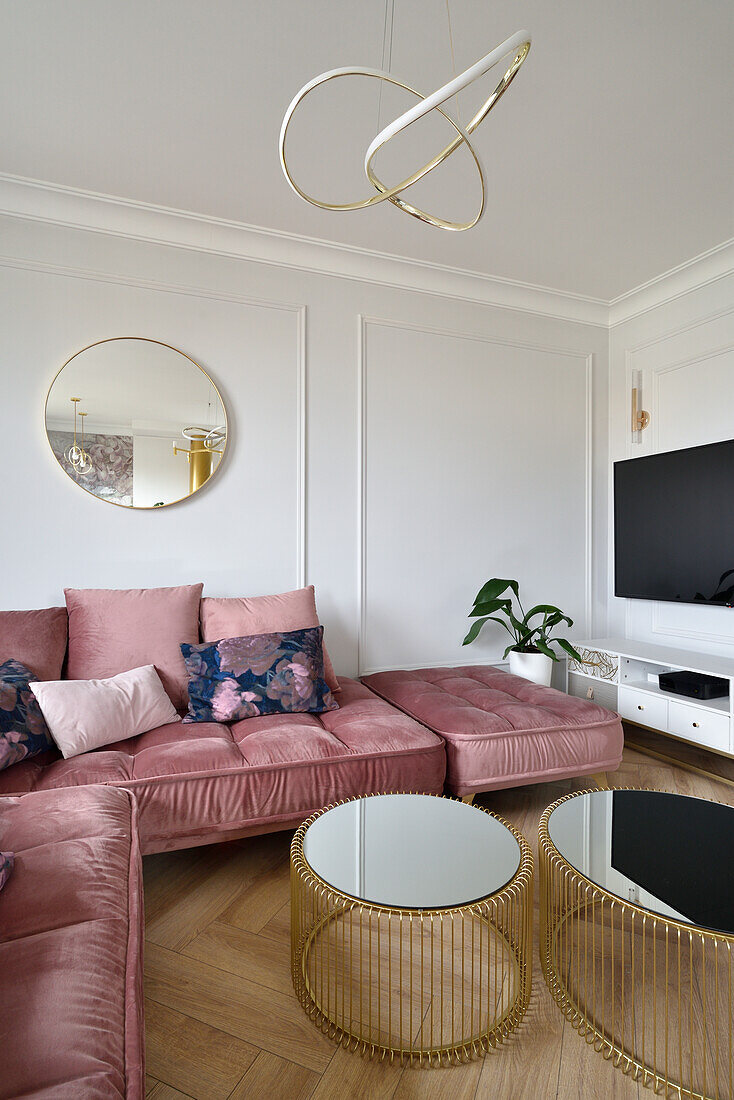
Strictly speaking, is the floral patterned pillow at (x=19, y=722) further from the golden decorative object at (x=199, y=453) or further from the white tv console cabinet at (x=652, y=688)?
the white tv console cabinet at (x=652, y=688)

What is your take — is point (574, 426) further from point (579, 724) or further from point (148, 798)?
point (148, 798)

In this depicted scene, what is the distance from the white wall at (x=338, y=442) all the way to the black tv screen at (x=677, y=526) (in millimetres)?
211

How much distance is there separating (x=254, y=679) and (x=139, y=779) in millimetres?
616

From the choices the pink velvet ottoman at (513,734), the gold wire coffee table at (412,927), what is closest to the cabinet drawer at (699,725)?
the pink velvet ottoman at (513,734)

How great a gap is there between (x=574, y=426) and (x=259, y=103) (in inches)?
98.0

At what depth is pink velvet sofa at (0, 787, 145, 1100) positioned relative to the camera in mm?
799

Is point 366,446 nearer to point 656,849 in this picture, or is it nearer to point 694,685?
point 694,685

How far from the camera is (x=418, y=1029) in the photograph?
1.38 meters

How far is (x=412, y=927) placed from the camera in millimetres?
1464

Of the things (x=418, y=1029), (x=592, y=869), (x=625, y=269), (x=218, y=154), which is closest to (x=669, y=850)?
(x=592, y=869)

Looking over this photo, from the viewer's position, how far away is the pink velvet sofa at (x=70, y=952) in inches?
31.5

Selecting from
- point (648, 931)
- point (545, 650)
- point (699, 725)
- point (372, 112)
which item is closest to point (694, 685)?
point (699, 725)

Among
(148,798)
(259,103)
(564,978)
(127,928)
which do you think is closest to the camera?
(127,928)

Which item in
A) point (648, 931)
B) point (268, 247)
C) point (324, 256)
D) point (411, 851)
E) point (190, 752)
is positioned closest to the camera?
point (411, 851)
